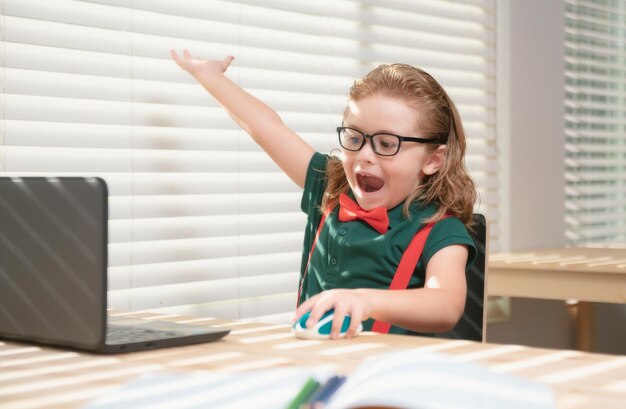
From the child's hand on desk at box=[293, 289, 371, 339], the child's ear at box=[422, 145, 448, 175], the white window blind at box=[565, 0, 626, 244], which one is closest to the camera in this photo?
the child's hand on desk at box=[293, 289, 371, 339]

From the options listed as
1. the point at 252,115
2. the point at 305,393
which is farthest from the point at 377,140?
the point at 305,393

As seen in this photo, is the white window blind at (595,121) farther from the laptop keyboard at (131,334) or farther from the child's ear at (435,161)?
the laptop keyboard at (131,334)

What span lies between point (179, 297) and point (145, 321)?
587mm

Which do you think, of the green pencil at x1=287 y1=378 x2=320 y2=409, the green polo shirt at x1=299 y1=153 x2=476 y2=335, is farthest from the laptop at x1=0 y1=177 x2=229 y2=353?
the green polo shirt at x1=299 y1=153 x2=476 y2=335

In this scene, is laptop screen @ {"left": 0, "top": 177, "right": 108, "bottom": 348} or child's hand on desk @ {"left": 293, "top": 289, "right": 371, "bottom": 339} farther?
child's hand on desk @ {"left": 293, "top": 289, "right": 371, "bottom": 339}

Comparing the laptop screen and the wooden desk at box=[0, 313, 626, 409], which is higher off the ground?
the laptop screen

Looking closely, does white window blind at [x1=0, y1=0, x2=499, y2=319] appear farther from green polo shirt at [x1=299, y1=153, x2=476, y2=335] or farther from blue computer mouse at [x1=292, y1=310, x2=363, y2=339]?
blue computer mouse at [x1=292, y1=310, x2=363, y2=339]

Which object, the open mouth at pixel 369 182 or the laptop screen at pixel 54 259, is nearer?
the laptop screen at pixel 54 259

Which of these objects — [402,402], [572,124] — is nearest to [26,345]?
[402,402]

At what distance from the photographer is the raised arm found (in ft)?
5.83

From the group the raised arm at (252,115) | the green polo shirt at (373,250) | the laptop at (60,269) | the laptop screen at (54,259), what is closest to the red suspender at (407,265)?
the green polo shirt at (373,250)

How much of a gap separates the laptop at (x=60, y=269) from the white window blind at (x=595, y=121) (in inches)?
91.6

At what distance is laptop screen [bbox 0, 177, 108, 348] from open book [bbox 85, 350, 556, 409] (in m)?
0.17

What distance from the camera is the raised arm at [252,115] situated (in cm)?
178
